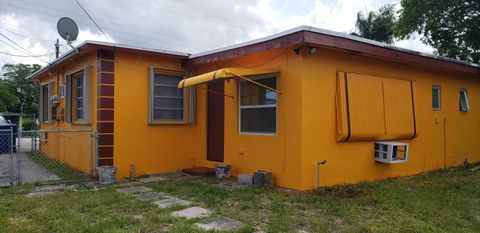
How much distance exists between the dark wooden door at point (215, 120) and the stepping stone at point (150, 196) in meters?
2.41

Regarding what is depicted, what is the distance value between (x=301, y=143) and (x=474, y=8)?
813 cm

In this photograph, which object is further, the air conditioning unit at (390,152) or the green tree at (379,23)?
the green tree at (379,23)

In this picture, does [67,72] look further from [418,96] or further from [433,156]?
[433,156]

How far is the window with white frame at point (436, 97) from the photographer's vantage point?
910cm

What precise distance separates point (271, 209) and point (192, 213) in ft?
3.49

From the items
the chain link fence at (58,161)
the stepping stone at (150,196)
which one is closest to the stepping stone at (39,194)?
the chain link fence at (58,161)

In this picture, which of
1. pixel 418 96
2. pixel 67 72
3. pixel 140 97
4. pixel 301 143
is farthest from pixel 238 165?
pixel 67 72

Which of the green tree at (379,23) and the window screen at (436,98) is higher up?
the green tree at (379,23)

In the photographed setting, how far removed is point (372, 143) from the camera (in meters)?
7.38

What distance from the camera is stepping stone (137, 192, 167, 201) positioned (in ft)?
19.0

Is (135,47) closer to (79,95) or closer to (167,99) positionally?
(167,99)

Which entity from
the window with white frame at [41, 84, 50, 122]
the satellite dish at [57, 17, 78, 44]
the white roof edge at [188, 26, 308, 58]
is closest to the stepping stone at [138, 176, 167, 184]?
the white roof edge at [188, 26, 308, 58]

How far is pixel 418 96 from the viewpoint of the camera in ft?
28.0

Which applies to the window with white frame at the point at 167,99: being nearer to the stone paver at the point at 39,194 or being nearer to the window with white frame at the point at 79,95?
the window with white frame at the point at 79,95
